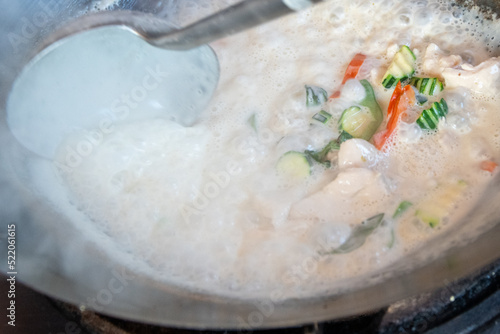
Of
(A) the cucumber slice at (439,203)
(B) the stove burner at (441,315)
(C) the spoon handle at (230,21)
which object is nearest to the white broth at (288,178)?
(A) the cucumber slice at (439,203)

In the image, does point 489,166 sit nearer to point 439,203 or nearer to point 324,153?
point 439,203

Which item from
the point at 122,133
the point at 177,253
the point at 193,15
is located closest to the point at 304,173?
the point at 177,253

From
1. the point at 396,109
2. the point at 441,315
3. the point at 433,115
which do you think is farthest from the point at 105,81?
the point at 441,315

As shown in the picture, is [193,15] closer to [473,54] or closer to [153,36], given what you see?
[153,36]

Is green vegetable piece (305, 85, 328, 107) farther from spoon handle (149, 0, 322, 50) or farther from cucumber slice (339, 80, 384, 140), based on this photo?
spoon handle (149, 0, 322, 50)

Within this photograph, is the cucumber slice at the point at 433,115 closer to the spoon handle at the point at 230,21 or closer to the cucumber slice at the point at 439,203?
the cucumber slice at the point at 439,203
